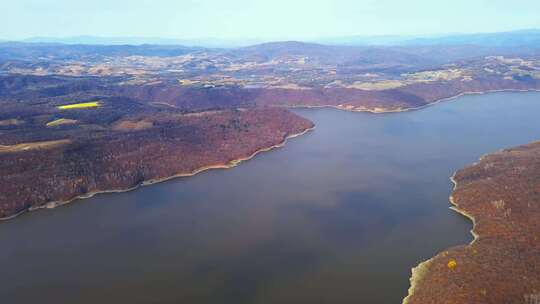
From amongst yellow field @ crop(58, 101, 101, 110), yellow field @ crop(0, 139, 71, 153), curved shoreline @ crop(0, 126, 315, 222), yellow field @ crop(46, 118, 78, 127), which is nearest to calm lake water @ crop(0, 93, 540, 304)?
curved shoreline @ crop(0, 126, 315, 222)

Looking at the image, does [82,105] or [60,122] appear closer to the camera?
[60,122]

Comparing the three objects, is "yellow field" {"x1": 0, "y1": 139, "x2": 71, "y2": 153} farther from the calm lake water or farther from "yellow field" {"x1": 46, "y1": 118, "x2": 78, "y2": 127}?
the calm lake water

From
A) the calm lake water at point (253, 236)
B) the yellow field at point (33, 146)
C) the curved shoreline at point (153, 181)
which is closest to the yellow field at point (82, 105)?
the yellow field at point (33, 146)

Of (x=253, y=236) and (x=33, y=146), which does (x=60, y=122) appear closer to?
(x=33, y=146)

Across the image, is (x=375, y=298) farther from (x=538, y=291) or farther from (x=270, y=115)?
(x=270, y=115)

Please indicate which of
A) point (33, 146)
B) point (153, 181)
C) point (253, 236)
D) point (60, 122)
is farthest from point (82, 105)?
point (253, 236)

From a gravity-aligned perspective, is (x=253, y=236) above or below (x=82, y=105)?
below

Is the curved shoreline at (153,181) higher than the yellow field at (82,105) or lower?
lower

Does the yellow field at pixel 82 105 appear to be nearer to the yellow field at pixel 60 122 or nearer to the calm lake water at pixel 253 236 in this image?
the yellow field at pixel 60 122

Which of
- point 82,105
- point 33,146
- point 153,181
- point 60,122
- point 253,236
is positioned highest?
point 82,105
